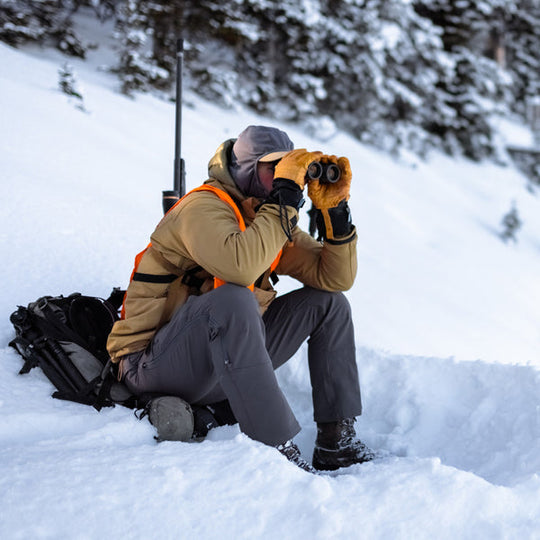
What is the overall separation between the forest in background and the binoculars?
847 centimetres

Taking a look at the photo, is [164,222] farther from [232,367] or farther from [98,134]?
[98,134]

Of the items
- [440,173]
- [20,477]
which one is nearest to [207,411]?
[20,477]

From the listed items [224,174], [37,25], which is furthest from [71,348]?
[37,25]

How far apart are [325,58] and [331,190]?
1153 cm

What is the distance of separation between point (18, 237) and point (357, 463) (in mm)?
2349

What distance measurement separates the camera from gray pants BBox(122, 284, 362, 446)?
1792mm

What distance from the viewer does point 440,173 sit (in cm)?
1371

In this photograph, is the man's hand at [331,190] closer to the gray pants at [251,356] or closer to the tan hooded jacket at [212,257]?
the tan hooded jacket at [212,257]

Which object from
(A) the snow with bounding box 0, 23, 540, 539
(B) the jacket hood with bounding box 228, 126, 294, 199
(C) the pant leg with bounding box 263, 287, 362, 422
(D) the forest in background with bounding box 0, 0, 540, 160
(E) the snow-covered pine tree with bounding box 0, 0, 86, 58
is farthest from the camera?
(D) the forest in background with bounding box 0, 0, 540, 160

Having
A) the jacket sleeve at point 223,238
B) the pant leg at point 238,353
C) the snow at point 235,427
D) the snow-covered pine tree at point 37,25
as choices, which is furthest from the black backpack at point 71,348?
the snow-covered pine tree at point 37,25

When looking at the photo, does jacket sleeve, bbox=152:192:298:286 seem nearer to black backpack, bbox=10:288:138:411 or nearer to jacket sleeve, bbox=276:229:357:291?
jacket sleeve, bbox=276:229:357:291

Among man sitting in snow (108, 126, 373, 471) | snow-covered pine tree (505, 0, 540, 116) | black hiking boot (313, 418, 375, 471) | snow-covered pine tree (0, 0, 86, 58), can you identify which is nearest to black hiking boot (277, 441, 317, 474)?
man sitting in snow (108, 126, 373, 471)

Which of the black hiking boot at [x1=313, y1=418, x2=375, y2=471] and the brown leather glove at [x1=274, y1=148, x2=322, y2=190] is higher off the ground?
the brown leather glove at [x1=274, y1=148, x2=322, y2=190]

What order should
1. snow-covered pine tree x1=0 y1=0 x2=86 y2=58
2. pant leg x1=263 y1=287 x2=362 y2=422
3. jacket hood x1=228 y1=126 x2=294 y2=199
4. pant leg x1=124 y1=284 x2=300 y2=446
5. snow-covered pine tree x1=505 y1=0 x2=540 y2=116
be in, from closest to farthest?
pant leg x1=124 y1=284 x2=300 y2=446, jacket hood x1=228 y1=126 x2=294 y2=199, pant leg x1=263 y1=287 x2=362 y2=422, snow-covered pine tree x1=0 y1=0 x2=86 y2=58, snow-covered pine tree x1=505 y1=0 x2=540 y2=116
